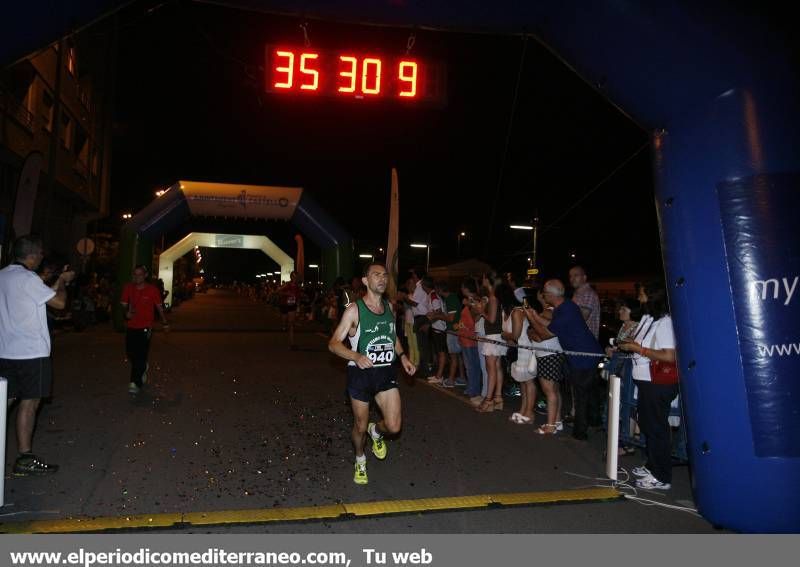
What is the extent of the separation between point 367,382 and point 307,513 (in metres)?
1.18

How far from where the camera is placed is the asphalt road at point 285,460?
461 cm

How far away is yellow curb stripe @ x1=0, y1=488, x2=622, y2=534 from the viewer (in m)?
4.27

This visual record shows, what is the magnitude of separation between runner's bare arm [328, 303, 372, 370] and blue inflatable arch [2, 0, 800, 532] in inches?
98.9

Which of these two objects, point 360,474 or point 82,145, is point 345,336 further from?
point 82,145

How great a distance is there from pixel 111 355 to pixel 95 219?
2463 cm

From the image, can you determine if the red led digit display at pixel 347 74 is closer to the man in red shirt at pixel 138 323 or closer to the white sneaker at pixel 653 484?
the man in red shirt at pixel 138 323

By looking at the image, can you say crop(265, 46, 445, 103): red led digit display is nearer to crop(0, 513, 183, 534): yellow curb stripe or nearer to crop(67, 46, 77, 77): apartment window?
crop(0, 513, 183, 534): yellow curb stripe

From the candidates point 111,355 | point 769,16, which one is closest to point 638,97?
point 769,16

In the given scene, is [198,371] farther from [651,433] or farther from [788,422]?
[788,422]

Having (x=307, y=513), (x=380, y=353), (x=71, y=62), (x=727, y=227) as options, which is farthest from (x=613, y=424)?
(x=71, y=62)

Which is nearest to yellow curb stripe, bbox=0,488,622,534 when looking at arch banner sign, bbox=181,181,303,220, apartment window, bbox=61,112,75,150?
arch banner sign, bbox=181,181,303,220

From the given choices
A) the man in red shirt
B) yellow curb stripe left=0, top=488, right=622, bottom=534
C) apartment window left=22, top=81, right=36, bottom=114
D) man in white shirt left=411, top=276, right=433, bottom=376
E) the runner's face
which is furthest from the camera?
apartment window left=22, top=81, right=36, bottom=114

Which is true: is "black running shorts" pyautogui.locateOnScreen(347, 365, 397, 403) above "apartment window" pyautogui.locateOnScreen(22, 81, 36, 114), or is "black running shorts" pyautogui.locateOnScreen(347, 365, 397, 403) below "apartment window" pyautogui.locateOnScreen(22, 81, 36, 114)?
below

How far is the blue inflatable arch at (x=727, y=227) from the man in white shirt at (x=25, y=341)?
6.09 feet
